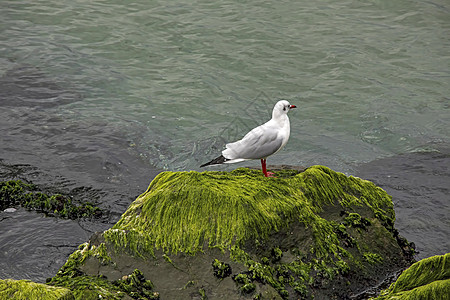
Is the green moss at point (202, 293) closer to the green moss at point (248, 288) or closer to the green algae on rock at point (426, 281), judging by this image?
the green moss at point (248, 288)

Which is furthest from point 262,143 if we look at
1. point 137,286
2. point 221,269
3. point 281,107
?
point 137,286

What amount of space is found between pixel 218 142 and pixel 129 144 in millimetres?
1545

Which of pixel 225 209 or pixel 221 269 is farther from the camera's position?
pixel 225 209

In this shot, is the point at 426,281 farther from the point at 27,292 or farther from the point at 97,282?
the point at 27,292

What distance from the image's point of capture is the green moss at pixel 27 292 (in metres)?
3.49

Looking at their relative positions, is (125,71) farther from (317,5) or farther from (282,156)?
(317,5)

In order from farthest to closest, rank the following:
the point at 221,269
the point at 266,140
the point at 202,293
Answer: the point at 266,140, the point at 221,269, the point at 202,293

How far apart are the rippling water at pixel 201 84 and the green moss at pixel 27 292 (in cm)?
191

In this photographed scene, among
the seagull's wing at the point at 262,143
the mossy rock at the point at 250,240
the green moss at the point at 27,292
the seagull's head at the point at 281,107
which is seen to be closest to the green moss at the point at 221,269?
the mossy rock at the point at 250,240

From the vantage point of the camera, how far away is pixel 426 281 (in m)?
3.89

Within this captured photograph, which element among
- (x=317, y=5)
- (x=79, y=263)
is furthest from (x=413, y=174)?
(x=317, y=5)

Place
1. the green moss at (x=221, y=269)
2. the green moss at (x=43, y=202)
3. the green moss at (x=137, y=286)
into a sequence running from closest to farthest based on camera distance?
the green moss at (x=137, y=286), the green moss at (x=221, y=269), the green moss at (x=43, y=202)

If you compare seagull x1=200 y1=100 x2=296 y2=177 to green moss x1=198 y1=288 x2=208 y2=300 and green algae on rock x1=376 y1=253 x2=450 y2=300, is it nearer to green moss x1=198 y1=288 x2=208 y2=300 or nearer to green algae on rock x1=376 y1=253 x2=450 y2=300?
green moss x1=198 y1=288 x2=208 y2=300

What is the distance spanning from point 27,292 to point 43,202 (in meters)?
3.14
